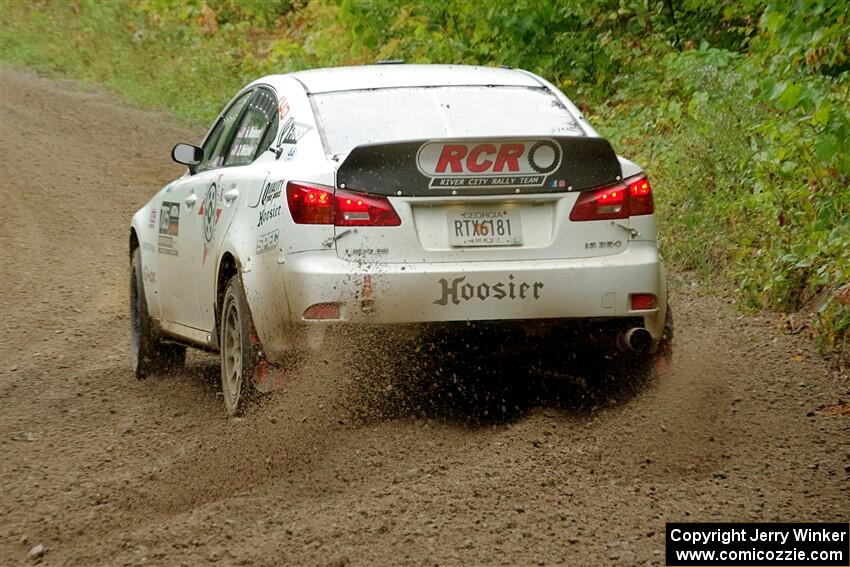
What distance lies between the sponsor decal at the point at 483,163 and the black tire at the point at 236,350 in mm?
1139

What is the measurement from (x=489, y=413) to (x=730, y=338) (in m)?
2.50

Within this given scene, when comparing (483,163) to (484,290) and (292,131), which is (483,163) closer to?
(484,290)

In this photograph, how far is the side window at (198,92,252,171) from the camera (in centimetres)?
767

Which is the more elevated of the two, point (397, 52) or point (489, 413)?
point (397, 52)

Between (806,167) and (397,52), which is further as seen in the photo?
(397,52)

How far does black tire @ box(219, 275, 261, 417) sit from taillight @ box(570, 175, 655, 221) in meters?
1.56

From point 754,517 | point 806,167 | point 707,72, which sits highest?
point 707,72

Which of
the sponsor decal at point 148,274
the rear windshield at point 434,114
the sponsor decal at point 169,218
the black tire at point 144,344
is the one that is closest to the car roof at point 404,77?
the rear windshield at point 434,114

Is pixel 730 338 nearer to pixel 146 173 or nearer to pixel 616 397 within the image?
pixel 616 397

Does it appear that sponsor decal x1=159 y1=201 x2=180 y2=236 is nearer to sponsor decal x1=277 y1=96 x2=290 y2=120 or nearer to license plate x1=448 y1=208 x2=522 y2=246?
sponsor decal x1=277 y1=96 x2=290 y2=120

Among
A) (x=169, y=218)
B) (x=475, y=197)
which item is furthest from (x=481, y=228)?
(x=169, y=218)

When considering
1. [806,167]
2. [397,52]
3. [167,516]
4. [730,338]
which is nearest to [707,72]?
[806,167]

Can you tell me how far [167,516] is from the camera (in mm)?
5184

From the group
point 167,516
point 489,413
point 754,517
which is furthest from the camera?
point 489,413
